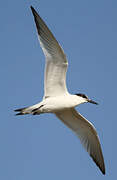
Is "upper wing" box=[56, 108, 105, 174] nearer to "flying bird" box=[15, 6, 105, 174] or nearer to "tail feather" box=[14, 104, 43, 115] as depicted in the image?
"flying bird" box=[15, 6, 105, 174]

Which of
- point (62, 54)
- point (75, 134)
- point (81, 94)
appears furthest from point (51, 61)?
point (75, 134)

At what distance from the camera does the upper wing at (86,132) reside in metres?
14.4

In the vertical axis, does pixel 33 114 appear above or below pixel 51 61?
below

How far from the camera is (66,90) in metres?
13.6

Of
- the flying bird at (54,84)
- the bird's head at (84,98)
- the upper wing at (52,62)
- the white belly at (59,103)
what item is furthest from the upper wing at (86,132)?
the upper wing at (52,62)

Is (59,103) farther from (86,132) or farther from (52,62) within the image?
Result: (86,132)

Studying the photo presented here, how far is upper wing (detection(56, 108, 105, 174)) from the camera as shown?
14.4 metres

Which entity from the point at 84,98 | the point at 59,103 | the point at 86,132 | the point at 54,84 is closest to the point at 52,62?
the point at 54,84

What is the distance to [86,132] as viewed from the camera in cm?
1462

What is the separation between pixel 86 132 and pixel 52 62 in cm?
276

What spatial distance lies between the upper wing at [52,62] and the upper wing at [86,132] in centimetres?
107

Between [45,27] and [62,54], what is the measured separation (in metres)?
0.92

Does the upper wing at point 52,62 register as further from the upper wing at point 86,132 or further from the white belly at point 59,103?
→ the upper wing at point 86,132

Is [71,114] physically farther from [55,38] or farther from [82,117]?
[55,38]
